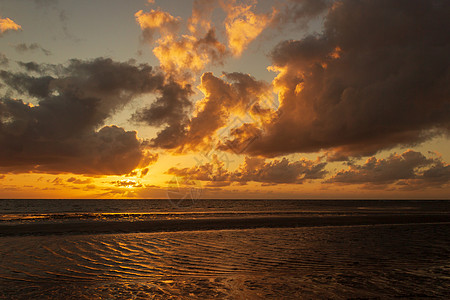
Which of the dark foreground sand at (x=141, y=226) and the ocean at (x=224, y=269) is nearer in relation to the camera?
the ocean at (x=224, y=269)

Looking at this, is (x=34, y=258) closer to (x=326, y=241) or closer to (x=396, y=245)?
(x=326, y=241)

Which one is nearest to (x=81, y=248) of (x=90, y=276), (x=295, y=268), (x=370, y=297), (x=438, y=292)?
(x=90, y=276)

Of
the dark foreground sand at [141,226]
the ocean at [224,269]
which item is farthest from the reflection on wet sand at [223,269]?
the dark foreground sand at [141,226]

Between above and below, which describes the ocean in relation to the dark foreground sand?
above

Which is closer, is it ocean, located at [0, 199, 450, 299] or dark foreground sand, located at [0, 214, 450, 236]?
ocean, located at [0, 199, 450, 299]

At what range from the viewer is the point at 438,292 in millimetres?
10039

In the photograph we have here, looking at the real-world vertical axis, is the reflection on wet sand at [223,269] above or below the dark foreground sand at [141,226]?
above

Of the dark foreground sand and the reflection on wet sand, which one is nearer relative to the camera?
the reflection on wet sand

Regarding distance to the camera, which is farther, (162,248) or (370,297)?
(162,248)

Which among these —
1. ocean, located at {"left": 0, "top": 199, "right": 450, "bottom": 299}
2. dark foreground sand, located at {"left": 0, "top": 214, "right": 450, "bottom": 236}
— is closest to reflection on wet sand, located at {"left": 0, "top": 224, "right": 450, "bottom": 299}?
ocean, located at {"left": 0, "top": 199, "right": 450, "bottom": 299}

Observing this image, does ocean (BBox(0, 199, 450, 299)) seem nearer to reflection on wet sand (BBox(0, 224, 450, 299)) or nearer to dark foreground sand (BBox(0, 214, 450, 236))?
reflection on wet sand (BBox(0, 224, 450, 299))

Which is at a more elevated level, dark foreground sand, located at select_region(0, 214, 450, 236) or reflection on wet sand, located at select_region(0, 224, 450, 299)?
reflection on wet sand, located at select_region(0, 224, 450, 299)

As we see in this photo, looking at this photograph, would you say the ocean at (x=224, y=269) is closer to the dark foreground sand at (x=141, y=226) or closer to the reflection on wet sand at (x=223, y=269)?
the reflection on wet sand at (x=223, y=269)

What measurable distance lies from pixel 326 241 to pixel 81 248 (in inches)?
657
